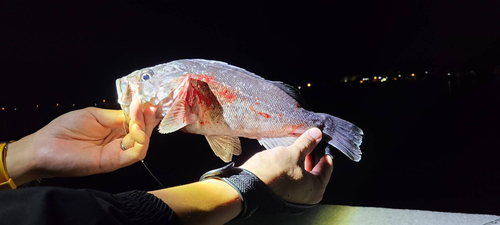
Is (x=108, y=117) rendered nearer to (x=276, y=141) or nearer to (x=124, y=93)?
(x=124, y=93)

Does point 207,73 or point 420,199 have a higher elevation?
point 207,73

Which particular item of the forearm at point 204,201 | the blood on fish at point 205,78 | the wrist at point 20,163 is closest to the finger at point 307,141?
the forearm at point 204,201

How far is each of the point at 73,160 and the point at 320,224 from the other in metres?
1.54

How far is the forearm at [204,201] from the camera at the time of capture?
0.83m

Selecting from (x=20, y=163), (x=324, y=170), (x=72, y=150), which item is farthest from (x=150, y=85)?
(x=324, y=170)

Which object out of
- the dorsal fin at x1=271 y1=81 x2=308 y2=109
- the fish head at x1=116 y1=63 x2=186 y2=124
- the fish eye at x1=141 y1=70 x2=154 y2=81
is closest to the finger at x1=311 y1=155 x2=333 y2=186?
the dorsal fin at x1=271 y1=81 x2=308 y2=109

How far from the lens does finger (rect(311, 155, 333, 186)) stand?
4.26ft

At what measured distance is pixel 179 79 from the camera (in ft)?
4.48

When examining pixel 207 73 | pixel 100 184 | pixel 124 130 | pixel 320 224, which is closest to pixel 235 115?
pixel 207 73

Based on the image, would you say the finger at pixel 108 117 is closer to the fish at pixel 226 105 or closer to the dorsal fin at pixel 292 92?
the fish at pixel 226 105

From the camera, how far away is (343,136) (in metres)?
1.35

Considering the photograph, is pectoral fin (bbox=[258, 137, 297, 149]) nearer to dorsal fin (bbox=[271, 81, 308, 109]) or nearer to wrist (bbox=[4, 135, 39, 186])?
dorsal fin (bbox=[271, 81, 308, 109])

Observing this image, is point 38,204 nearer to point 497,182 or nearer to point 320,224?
point 320,224

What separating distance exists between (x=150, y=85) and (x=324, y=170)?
89 centimetres
